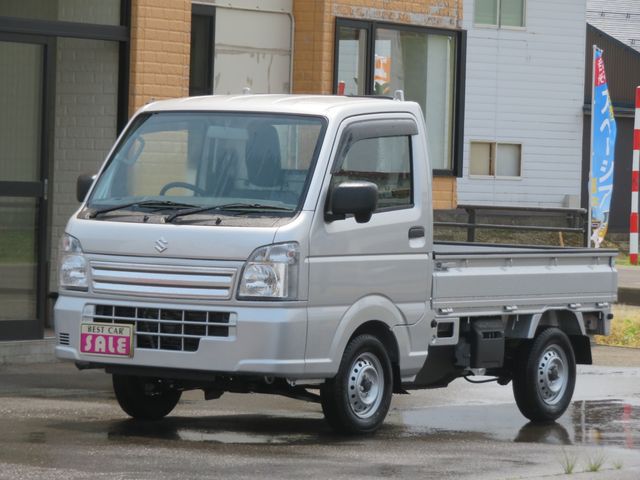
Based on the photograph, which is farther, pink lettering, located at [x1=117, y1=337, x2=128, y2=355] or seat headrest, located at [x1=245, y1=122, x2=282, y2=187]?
seat headrest, located at [x1=245, y1=122, x2=282, y2=187]

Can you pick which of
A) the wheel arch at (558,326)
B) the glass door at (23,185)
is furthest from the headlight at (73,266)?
the glass door at (23,185)

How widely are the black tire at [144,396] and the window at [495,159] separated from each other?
26.3 meters

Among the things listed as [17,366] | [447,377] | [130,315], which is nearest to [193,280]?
[130,315]

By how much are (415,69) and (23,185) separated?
20.9 feet

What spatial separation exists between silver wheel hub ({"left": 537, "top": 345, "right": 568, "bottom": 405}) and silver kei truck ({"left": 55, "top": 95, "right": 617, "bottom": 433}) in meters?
0.41

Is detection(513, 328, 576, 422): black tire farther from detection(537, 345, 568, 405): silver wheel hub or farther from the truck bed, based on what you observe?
the truck bed

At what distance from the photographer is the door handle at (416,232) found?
10625mm

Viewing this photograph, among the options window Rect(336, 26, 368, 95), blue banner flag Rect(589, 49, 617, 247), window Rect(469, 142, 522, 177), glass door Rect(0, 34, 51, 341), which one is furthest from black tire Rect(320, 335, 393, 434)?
window Rect(469, 142, 522, 177)

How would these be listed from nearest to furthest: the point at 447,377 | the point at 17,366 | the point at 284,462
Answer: the point at 284,462 < the point at 447,377 < the point at 17,366

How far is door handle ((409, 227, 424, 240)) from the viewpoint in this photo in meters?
10.6

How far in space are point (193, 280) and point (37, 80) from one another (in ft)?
17.5

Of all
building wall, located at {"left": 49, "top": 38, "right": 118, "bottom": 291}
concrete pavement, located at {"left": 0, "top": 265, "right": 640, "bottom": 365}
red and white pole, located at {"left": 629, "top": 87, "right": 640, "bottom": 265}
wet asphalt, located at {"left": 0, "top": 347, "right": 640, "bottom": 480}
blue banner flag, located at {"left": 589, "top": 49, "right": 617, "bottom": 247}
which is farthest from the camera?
red and white pole, located at {"left": 629, "top": 87, "right": 640, "bottom": 265}

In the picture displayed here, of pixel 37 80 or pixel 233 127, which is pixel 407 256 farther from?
pixel 37 80

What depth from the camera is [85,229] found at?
33.2ft
